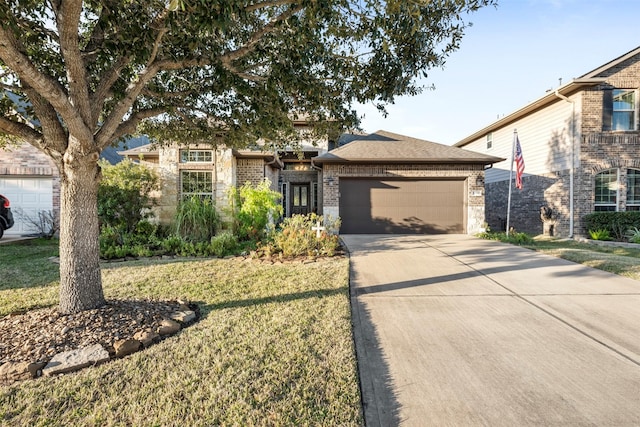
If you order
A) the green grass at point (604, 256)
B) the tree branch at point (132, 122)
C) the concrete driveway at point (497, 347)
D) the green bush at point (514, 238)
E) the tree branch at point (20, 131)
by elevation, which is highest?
the tree branch at point (132, 122)

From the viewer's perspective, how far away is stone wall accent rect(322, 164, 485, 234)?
12234 millimetres

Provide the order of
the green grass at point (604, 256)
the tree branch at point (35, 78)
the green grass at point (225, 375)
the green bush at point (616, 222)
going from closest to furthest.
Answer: the green grass at point (225, 375) < the tree branch at point (35, 78) < the green grass at point (604, 256) < the green bush at point (616, 222)

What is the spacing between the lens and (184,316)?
3865 mm

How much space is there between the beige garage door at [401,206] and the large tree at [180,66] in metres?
7.22

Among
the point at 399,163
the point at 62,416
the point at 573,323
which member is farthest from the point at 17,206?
the point at 573,323

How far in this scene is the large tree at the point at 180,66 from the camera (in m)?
3.09

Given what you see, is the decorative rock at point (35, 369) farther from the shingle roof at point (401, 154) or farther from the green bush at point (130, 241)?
the shingle roof at point (401, 154)

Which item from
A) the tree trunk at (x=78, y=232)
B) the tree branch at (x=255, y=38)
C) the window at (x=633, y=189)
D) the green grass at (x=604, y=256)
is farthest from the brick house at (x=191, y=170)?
the window at (x=633, y=189)

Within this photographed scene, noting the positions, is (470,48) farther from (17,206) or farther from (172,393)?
(17,206)

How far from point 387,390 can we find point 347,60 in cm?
443

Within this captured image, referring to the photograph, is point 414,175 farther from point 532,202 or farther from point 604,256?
point 604,256

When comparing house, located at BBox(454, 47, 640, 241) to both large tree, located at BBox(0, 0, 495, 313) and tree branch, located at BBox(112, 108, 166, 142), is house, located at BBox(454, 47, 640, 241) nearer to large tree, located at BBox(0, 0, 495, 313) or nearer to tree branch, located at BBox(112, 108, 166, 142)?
large tree, located at BBox(0, 0, 495, 313)

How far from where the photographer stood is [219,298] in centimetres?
467

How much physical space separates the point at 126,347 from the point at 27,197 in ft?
40.0
